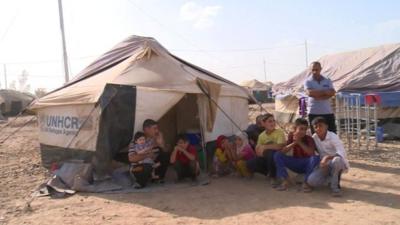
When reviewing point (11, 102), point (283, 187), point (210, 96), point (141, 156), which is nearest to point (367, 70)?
point (210, 96)

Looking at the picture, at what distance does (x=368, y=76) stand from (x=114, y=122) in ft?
24.8

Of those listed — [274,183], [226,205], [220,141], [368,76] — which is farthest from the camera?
[368,76]

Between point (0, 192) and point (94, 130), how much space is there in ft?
5.17

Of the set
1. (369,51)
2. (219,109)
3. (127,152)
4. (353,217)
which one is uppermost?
(369,51)

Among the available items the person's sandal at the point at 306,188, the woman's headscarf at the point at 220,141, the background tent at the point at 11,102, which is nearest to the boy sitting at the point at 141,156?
the woman's headscarf at the point at 220,141

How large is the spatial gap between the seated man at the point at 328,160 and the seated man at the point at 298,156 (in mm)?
95

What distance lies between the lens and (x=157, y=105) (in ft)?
24.5

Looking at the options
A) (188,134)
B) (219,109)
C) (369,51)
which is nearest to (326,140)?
(219,109)

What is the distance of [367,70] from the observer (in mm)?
12609

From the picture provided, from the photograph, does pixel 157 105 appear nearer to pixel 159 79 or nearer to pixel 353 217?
pixel 159 79

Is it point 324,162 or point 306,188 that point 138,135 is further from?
point 324,162

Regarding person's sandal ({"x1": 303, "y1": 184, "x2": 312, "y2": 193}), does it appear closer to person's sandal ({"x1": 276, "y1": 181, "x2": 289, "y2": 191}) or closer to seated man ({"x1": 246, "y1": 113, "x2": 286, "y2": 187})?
person's sandal ({"x1": 276, "y1": 181, "x2": 289, "y2": 191})

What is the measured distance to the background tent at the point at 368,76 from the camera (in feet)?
38.2

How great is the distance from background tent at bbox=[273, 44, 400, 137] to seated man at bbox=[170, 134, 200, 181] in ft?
20.5
